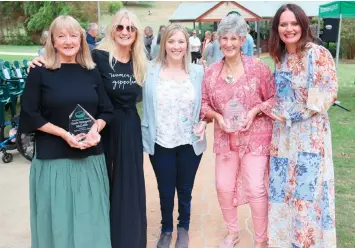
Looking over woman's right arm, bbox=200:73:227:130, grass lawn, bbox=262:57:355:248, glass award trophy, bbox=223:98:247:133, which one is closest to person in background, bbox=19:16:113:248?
woman's right arm, bbox=200:73:227:130

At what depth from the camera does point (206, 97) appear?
10.6 feet

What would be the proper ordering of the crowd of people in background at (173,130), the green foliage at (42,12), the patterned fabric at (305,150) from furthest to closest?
1. the green foliage at (42,12)
2. the patterned fabric at (305,150)
3. the crowd of people in background at (173,130)

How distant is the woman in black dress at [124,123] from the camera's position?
117 inches

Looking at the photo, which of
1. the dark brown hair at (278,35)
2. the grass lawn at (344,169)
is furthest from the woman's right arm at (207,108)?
the grass lawn at (344,169)

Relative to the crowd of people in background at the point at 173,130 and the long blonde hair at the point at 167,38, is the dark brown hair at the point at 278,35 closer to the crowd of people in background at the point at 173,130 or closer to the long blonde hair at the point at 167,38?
the crowd of people in background at the point at 173,130

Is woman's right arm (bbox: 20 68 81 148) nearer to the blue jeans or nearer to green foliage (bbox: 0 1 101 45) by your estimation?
the blue jeans

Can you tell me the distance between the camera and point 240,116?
3105mm

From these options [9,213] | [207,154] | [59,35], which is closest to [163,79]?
[59,35]

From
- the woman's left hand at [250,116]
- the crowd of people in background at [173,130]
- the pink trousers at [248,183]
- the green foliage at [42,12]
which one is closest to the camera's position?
the crowd of people in background at [173,130]

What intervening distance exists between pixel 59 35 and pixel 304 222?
2071 mm

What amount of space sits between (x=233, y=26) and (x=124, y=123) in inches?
40.8

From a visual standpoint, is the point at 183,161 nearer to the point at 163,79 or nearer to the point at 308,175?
Result: the point at 163,79

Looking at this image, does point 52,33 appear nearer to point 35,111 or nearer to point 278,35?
point 35,111

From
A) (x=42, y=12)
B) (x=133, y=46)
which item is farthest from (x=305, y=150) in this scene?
(x=42, y=12)
